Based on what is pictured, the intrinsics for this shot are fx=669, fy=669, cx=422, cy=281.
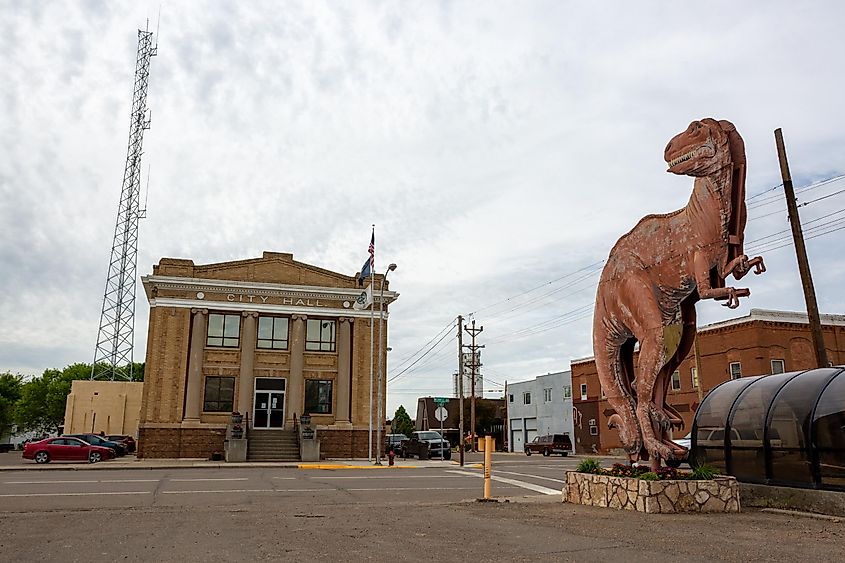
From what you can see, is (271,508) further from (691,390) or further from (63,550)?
(691,390)

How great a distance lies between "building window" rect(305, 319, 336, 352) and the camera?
124ft

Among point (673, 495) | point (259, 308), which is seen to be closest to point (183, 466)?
point (259, 308)

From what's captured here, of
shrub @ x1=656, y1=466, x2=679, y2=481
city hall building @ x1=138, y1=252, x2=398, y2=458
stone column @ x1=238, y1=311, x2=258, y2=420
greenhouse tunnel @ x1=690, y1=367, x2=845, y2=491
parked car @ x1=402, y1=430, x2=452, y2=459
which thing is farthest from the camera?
parked car @ x1=402, y1=430, x2=452, y2=459

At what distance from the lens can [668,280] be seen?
13.4 m

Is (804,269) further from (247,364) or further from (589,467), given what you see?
(247,364)

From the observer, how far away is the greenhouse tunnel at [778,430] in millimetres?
12305

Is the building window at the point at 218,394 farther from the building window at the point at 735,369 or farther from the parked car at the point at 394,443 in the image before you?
the building window at the point at 735,369

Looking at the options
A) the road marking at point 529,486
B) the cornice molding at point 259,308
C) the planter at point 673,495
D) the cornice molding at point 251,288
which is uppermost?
the cornice molding at point 251,288

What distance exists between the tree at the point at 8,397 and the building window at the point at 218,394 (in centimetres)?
4183

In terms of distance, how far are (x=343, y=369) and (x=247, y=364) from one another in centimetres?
523

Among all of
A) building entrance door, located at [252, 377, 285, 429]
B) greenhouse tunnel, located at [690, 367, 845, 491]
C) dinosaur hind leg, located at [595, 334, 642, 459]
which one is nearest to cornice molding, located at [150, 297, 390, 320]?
building entrance door, located at [252, 377, 285, 429]

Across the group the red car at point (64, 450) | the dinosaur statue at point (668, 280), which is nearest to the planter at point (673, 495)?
the dinosaur statue at point (668, 280)

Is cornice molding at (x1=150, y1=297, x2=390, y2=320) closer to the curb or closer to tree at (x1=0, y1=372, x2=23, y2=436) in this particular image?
the curb

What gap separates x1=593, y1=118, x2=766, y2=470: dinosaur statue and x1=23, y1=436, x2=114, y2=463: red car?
85.5 ft
